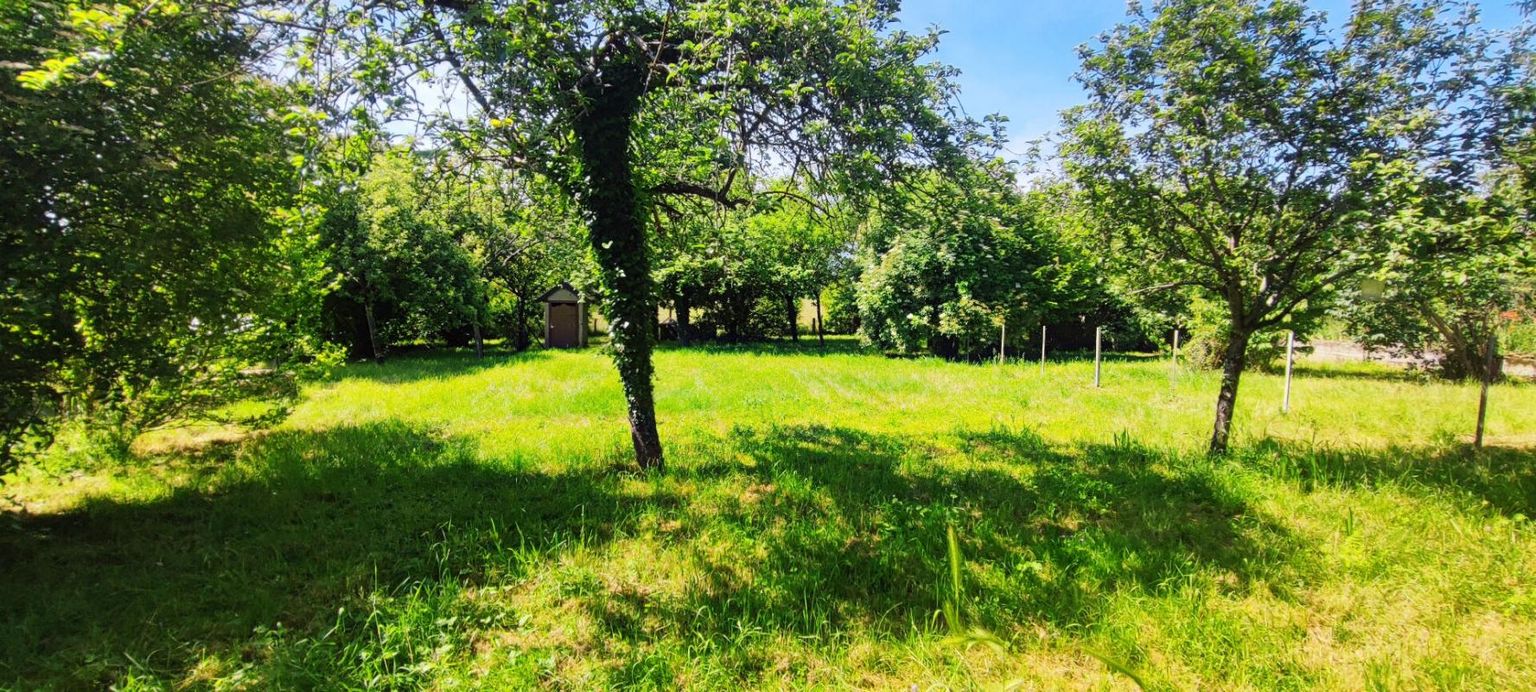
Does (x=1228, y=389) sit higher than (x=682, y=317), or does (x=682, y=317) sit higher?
(x=682, y=317)

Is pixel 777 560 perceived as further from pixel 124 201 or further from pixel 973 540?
pixel 124 201

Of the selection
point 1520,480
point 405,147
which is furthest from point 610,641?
point 1520,480

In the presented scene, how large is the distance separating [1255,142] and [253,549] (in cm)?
907

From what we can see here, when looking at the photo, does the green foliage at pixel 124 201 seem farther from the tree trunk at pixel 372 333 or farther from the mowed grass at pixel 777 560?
the tree trunk at pixel 372 333

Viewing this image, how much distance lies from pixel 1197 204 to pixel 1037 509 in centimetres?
352

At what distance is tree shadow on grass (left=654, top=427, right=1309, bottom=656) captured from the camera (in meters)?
3.35

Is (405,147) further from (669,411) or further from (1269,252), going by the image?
(1269,252)

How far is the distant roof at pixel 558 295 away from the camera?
72.6 ft

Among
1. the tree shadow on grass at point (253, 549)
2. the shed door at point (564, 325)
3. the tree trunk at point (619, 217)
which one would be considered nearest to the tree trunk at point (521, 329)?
the shed door at point (564, 325)

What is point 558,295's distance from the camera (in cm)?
2230

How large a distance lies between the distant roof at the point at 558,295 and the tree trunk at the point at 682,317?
413 cm

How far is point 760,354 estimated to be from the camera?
19031 millimetres

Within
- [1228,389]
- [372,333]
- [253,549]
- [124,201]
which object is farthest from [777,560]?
[372,333]

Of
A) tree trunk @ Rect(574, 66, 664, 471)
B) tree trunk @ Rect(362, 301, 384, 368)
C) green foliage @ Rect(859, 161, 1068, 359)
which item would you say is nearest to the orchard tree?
tree trunk @ Rect(574, 66, 664, 471)
